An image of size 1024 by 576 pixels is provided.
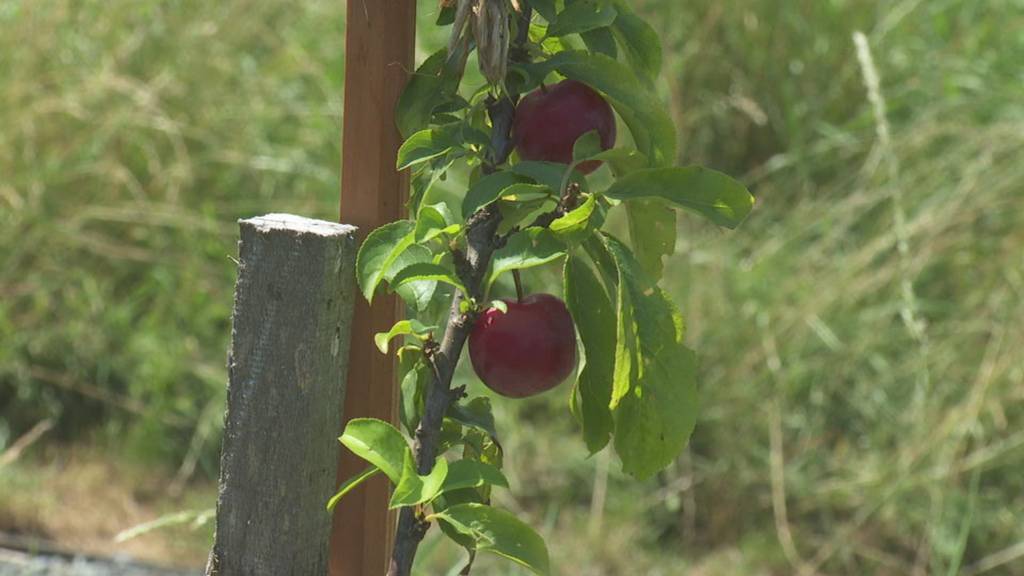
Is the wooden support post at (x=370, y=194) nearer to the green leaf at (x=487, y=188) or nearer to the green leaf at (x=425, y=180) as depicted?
the green leaf at (x=425, y=180)

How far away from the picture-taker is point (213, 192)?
3779 mm

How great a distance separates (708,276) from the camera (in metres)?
3.41

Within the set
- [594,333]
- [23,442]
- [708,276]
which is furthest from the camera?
[708,276]

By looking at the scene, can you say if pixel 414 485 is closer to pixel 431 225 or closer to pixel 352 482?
pixel 352 482

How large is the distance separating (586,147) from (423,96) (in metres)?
0.18

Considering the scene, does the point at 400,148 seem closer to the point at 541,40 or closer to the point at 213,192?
the point at 541,40

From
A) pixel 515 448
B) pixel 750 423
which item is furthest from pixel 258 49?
pixel 750 423

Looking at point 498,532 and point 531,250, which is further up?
point 531,250

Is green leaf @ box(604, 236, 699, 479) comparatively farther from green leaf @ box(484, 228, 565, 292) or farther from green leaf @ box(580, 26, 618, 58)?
green leaf @ box(580, 26, 618, 58)

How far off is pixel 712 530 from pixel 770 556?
0.47ft

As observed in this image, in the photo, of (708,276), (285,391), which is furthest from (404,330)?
(708,276)

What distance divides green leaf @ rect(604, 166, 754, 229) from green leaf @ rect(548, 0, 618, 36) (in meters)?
0.14

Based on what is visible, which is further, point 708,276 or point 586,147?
point 708,276

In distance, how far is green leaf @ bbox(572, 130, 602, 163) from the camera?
45.7 inches
